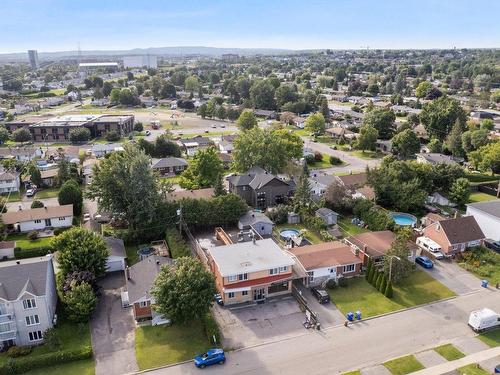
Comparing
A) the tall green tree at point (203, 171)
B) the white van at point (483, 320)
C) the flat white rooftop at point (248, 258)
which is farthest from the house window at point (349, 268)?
the tall green tree at point (203, 171)

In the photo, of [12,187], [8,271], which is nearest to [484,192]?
[8,271]

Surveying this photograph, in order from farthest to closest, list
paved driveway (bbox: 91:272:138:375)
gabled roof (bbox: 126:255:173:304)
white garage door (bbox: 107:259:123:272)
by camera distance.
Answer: white garage door (bbox: 107:259:123:272), gabled roof (bbox: 126:255:173:304), paved driveway (bbox: 91:272:138:375)

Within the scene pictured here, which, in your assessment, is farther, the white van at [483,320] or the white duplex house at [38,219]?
the white duplex house at [38,219]

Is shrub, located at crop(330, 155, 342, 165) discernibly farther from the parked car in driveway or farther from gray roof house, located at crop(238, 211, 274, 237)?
the parked car in driveway

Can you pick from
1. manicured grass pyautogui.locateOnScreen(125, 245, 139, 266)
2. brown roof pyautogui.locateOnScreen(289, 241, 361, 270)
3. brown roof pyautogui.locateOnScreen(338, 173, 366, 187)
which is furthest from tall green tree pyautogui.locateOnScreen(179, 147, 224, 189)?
brown roof pyautogui.locateOnScreen(289, 241, 361, 270)

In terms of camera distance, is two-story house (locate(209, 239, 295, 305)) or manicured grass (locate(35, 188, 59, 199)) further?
manicured grass (locate(35, 188, 59, 199))

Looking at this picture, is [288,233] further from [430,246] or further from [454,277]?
[454,277]

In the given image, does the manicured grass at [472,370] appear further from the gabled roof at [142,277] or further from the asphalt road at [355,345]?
the gabled roof at [142,277]

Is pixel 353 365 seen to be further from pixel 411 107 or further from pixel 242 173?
pixel 411 107
